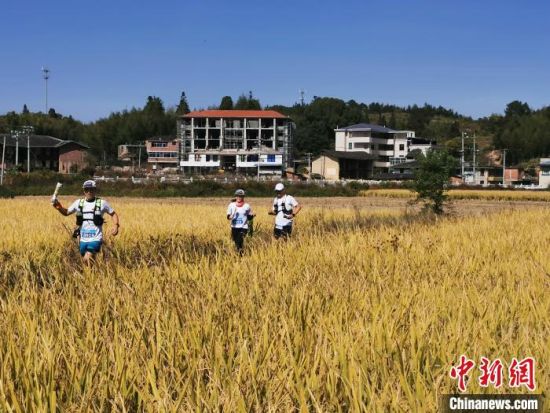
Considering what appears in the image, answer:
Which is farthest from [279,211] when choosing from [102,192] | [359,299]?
[102,192]

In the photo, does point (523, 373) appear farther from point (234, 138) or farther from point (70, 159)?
point (234, 138)

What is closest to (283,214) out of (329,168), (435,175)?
(435,175)

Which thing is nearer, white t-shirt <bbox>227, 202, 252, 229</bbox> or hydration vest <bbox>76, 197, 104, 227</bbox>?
hydration vest <bbox>76, 197, 104, 227</bbox>

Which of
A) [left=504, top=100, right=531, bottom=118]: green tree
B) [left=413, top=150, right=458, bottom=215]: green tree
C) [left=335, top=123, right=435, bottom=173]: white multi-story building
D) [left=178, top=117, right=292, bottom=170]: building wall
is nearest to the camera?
[left=413, top=150, right=458, bottom=215]: green tree

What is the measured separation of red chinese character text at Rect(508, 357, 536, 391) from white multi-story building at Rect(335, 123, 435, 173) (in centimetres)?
9027

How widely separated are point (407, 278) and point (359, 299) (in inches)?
44.2

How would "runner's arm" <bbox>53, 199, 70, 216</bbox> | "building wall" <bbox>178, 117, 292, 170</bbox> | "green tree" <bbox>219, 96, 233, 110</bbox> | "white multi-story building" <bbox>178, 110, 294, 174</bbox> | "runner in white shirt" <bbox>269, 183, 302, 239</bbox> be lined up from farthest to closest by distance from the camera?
"green tree" <bbox>219, 96, 233, 110</bbox>, "building wall" <bbox>178, 117, 292, 170</bbox>, "white multi-story building" <bbox>178, 110, 294, 174</bbox>, "runner in white shirt" <bbox>269, 183, 302, 239</bbox>, "runner's arm" <bbox>53, 199, 70, 216</bbox>

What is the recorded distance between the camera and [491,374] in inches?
102

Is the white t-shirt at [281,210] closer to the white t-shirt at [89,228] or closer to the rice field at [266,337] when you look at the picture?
the white t-shirt at [89,228]

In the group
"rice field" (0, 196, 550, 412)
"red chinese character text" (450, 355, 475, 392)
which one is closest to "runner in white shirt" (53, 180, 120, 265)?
"rice field" (0, 196, 550, 412)

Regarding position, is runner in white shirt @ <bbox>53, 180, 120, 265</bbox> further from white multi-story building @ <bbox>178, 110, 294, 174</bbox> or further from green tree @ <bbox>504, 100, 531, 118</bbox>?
green tree @ <bbox>504, 100, 531, 118</bbox>

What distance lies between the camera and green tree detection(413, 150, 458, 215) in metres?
22.8

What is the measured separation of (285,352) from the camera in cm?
297

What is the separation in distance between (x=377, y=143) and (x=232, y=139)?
77.5 ft
